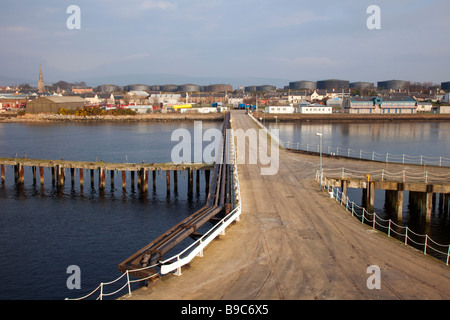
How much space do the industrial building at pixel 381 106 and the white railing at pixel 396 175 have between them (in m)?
105

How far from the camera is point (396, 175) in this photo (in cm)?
2723

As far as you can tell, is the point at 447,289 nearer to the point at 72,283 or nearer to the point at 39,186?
the point at 72,283

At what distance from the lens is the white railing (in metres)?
26.1

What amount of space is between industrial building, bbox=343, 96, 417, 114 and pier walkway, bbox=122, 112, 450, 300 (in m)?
116

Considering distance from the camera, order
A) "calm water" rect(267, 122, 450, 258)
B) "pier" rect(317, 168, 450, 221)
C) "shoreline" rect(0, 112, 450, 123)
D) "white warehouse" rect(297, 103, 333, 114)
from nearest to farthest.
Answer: "pier" rect(317, 168, 450, 221), "calm water" rect(267, 122, 450, 258), "shoreline" rect(0, 112, 450, 123), "white warehouse" rect(297, 103, 333, 114)

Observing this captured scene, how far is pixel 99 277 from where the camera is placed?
19.9 meters

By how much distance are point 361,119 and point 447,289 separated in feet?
384

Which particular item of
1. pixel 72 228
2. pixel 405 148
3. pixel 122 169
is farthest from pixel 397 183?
pixel 405 148

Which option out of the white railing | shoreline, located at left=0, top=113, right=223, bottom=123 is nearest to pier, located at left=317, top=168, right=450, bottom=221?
the white railing

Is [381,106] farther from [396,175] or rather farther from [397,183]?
[397,183]

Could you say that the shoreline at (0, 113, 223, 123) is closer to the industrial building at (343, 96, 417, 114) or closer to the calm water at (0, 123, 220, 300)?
the industrial building at (343, 96, 417, 114)

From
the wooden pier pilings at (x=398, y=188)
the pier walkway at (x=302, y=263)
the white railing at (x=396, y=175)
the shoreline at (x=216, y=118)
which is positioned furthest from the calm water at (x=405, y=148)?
the shoreline at (x=216, y=118)
